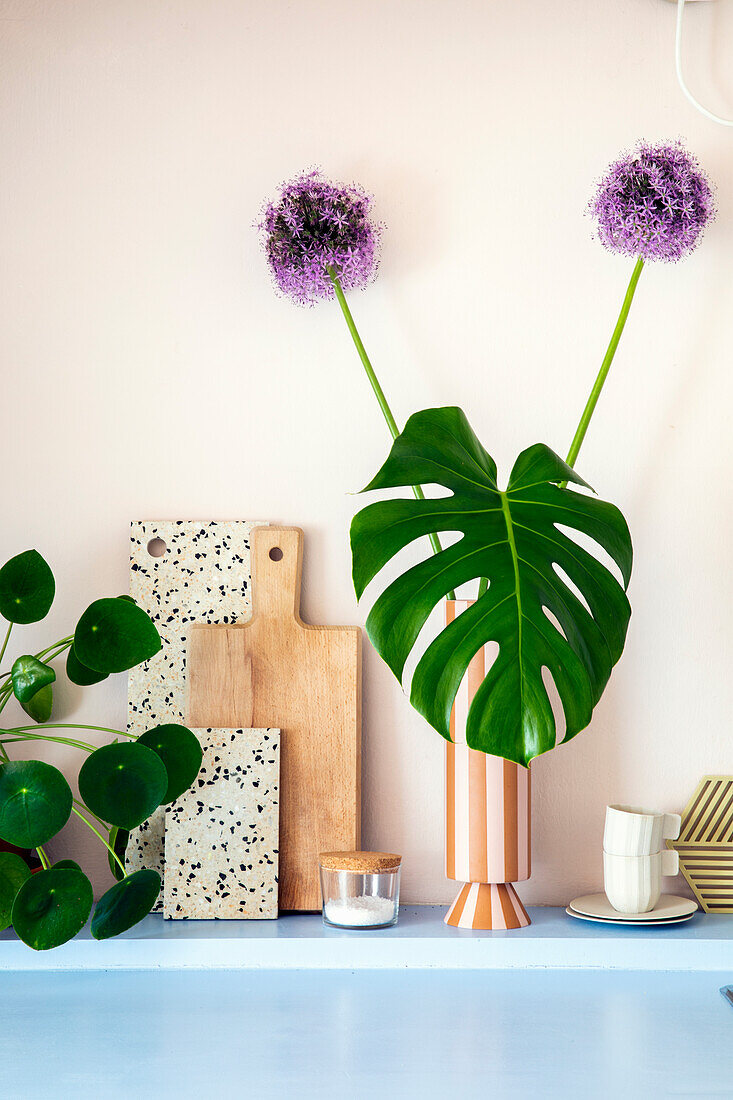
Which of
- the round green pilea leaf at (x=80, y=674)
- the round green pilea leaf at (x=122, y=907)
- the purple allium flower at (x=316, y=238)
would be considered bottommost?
the round green pilea leaf at (x=122, y=907)

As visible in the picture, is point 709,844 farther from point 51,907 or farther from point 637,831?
point 51,907

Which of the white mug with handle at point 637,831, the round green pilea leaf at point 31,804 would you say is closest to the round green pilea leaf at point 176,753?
the round green pilea leaf at point 31,804

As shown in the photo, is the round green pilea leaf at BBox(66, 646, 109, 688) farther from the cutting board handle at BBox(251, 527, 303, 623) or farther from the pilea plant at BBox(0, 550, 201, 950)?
the cutting board handle at BBox(251, 527, 303, 623)

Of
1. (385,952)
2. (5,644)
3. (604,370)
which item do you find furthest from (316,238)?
(385,952)

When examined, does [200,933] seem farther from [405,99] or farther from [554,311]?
[405,99]

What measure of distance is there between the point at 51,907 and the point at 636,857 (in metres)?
0.62

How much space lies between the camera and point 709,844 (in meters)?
1.12

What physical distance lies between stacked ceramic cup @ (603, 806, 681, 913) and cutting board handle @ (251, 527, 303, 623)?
439mm

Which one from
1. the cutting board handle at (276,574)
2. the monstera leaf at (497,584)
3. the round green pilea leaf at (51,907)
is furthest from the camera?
the cutting board handle at (276,574)

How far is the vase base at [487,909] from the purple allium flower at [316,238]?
0.72 metres

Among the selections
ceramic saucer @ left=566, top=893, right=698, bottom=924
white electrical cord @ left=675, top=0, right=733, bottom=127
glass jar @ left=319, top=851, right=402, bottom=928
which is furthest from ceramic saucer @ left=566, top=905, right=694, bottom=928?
white electrical cord @ left=675, top=0, right=733, bottom=127

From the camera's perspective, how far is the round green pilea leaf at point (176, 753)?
1.02 metres

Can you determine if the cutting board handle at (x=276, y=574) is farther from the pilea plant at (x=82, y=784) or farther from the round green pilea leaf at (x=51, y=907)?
the round green pilea leaf at (x=51, y=907)

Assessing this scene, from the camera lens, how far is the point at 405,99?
122 centimetres
